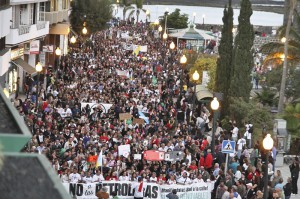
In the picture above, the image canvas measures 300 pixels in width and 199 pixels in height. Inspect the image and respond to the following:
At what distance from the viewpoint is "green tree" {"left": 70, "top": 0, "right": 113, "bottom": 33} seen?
71.5 m

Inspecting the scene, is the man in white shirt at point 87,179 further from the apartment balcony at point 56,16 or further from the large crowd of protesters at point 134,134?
the apartment balcony at point 56,16

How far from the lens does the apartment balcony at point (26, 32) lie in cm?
4153

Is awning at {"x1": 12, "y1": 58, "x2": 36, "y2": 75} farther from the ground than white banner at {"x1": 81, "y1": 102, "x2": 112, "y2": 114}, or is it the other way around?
white banner at {"x1": 81, "y1": 102, "x2": 112, "y2": 114}

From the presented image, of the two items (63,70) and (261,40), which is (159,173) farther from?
(261,40)

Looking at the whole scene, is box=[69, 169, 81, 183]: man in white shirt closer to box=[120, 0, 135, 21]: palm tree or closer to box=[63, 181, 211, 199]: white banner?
box=[63, 181, 211, 199]: white banner

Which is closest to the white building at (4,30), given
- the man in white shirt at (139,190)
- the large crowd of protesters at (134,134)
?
the large crowd of protesters at (134,134)

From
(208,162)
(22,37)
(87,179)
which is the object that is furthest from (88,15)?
(87,179)

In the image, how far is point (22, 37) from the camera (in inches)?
1736

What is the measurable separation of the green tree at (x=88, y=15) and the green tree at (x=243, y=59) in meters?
35.0

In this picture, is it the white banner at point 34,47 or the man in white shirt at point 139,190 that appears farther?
the white banner at point 34,47

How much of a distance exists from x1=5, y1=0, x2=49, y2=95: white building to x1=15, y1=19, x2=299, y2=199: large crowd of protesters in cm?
119

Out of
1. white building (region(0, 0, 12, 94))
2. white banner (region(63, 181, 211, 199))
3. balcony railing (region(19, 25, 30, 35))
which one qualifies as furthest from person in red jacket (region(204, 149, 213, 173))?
balcony railing (region(19, 25, 30, 35))

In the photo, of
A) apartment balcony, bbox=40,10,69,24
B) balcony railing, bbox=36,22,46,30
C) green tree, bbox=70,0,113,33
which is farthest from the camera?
green tree, bbox=70,0,113,33

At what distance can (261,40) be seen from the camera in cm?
9631
